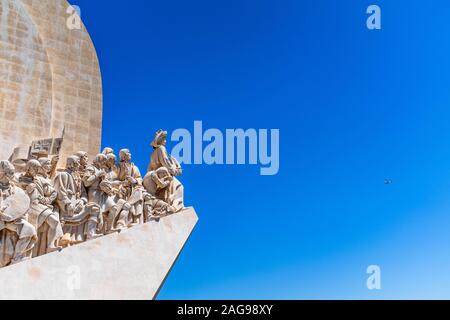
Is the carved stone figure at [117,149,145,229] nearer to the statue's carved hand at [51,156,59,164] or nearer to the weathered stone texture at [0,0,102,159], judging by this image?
the statue's carved hand at [51,156,59,164]

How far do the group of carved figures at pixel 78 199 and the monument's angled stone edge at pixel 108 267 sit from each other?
0.29m

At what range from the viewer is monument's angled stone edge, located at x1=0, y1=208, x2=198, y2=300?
9836mm

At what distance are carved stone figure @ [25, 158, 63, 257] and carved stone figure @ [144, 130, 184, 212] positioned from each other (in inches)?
86.2

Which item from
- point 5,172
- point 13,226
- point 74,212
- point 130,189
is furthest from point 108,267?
point 5,172

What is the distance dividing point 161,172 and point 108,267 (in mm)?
2527

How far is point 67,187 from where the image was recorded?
1152 centimetres

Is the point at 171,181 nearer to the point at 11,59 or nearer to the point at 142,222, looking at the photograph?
the point at 142,222

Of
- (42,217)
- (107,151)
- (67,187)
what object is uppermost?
(107,151)

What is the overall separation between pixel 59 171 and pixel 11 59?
273 cm

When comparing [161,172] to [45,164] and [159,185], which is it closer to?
[159,185]
